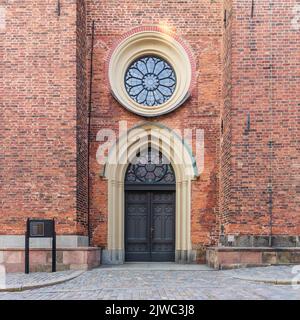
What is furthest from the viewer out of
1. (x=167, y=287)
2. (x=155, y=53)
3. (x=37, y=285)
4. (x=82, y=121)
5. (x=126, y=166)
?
(x=155, y=53)

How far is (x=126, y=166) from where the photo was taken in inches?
553

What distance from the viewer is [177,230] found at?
13969mm

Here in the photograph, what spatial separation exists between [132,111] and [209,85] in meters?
2.06

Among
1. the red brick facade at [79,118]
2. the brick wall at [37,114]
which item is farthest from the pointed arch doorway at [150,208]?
the brick wall at [37,114]

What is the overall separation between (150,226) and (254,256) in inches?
127

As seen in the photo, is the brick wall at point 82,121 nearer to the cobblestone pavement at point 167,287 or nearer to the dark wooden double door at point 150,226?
the dark wooden double door at point 150,226

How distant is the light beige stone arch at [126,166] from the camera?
45.1 feet

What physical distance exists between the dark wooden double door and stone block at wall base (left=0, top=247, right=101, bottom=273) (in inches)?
91.4

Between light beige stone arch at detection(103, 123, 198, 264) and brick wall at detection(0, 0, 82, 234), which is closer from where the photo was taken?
brick wall at detection(0, 0, 82, 234)

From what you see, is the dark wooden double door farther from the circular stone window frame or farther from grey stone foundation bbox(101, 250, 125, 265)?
the circular stone window frame

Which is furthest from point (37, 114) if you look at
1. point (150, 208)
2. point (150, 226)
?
point (150, 226)

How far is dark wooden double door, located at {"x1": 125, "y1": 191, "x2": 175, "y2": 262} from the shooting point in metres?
14.1

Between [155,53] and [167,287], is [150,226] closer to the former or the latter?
[155,53]

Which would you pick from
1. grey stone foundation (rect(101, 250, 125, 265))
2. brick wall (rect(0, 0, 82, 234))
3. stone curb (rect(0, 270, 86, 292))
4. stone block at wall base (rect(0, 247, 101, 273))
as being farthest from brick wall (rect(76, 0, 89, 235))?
stone curb (rect(0, 270, 86, 292))
